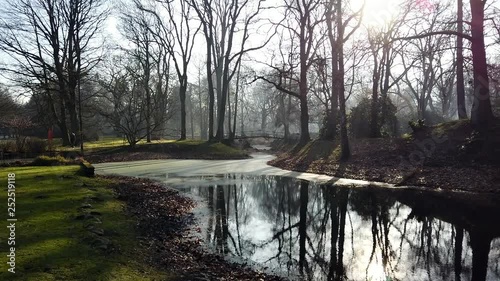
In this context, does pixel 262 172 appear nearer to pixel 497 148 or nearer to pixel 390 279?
pixel 497 148

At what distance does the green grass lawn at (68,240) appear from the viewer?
5051 millimetres

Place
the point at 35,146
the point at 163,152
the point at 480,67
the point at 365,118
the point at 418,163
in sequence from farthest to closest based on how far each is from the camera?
1. the point at 163,152
2. the point at 365,118
3. the point at 35,146
4. the point at 418,163
5. the point at 480,67

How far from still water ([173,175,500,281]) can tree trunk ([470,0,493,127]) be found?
5.69 metres

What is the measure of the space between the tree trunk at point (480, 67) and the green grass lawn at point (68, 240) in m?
15.0

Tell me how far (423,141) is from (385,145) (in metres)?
2.29

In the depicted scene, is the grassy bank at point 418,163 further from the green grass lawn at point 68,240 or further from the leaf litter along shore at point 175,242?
the green grass lawn at point 68,240

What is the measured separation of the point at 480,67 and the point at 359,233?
11298 millimetres

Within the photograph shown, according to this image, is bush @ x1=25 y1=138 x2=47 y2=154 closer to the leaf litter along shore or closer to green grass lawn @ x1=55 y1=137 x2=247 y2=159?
green grass lawn @ x1=55 y1=137 x2=247 y2=159

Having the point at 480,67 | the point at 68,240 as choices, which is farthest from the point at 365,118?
the point at 68,240

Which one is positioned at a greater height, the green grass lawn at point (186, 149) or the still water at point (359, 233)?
the green grass lawn at point (186, 149)

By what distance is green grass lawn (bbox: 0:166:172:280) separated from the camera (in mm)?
5051

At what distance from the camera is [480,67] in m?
15.0

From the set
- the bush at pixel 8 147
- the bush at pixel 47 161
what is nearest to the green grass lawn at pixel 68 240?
the bush at pixel 47 161

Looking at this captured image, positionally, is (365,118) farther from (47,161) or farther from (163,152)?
(47,161)
